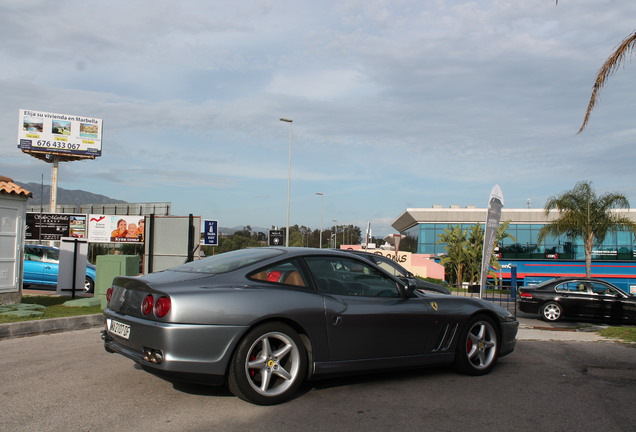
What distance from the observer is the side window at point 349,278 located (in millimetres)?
5570

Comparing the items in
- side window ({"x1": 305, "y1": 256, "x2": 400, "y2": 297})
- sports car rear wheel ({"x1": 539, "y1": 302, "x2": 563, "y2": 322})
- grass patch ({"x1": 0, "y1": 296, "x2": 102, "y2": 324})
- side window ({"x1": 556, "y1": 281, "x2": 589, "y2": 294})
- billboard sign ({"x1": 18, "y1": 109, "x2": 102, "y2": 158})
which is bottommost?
sports car rear wheel ({"x1": 539, "y1": 302, "x2": 563, "y2": 322})

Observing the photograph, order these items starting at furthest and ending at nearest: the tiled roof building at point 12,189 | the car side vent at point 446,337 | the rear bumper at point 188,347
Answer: the tiled roof building at point 12,189 < the car side vent at point 446,337 < the rear bumper at point 188,347

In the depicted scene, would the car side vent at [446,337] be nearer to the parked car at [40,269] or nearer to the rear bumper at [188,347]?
the rear bumper at [188,347]

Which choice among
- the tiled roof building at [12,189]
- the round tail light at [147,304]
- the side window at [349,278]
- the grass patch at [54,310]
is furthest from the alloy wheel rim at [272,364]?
the tiled roof building at [12,189]

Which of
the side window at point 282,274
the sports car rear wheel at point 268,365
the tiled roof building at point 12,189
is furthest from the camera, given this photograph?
the tiled roof building at point 12,189

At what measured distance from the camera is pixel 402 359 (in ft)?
18.9

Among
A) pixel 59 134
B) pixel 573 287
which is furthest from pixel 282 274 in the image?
pixel 59 134

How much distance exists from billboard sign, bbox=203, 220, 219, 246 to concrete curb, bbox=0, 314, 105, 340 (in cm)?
1089

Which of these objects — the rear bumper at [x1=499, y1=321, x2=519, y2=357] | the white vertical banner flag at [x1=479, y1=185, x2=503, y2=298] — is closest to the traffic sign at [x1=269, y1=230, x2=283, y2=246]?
the white vertical banner flag at [x1=479, y1=185, x2=503, y2=298]

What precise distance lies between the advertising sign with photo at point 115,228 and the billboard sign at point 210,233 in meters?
16.0

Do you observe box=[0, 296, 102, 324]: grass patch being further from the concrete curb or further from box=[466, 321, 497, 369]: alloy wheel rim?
box=[466, 321, 497, 369]: alloy wheel rim

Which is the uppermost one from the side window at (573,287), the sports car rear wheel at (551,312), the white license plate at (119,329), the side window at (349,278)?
the side window at (349,278)

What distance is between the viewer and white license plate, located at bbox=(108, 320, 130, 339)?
5.01 meters

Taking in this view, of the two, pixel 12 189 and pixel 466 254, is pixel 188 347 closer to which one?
pixel 12 189
